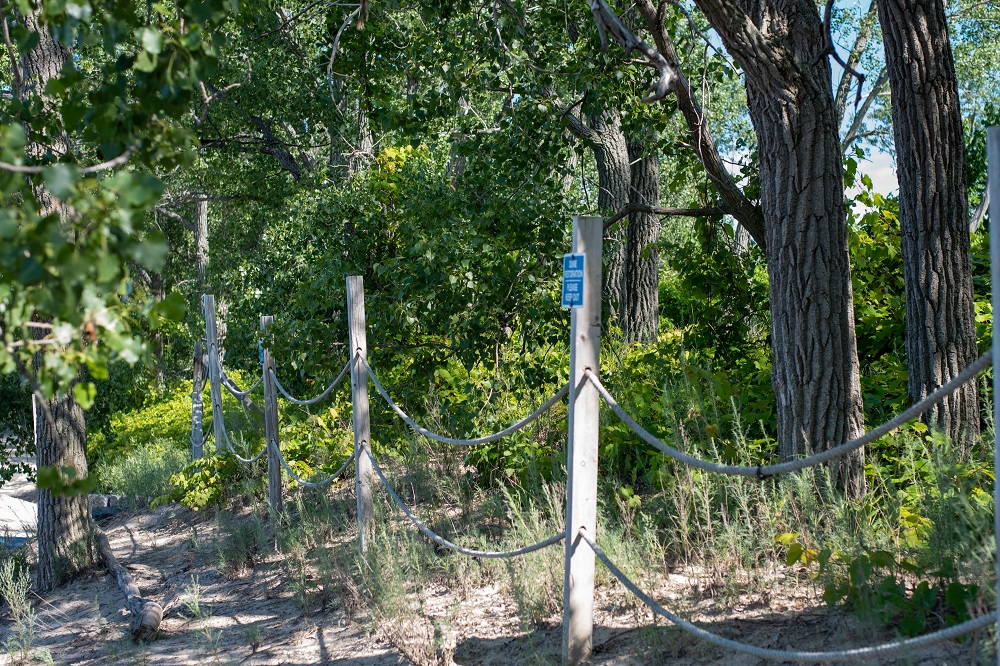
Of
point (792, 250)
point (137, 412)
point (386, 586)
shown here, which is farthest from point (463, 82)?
point (137, 412)

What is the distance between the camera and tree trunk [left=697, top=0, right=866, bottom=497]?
4723 mm

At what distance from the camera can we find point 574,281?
379cm

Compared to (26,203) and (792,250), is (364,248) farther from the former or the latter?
(26,203)

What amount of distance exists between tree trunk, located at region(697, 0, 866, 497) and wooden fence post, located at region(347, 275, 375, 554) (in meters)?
2.68

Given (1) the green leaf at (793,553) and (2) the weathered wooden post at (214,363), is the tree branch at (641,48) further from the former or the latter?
(2) the weathered wooden post at (214,363)

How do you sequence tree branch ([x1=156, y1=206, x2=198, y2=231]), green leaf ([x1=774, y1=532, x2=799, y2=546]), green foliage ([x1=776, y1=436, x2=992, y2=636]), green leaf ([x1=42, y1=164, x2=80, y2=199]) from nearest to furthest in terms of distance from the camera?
green leaf ([x1=42, y1=164, x2=80, y2=199]) → green foliage ([x1=776, y1=436, x2=992, y2=636]) → green leaf ([x1=774, y1=532, x2=799, y2=546]) → tree branch ([x1=156, y1=206, x2=198, y2=231])

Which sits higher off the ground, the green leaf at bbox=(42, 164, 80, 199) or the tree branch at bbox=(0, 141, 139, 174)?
the tree branch at bbox=(0, 141, 139, 174)

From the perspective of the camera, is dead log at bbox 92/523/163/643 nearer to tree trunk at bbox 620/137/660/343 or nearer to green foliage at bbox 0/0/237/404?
green foliage at bbox 0/0/237/404

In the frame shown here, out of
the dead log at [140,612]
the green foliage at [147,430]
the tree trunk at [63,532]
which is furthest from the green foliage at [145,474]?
the dead log at [140,612]

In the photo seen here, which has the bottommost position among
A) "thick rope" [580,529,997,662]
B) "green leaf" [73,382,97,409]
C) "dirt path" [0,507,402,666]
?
"dirt path" [0,507,402,666]

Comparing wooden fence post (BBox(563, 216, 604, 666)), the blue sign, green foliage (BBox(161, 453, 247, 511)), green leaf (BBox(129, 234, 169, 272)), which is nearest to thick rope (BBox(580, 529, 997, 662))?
wooden fence post (BBox(563, 216, 604, 666))

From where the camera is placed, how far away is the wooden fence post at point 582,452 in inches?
151

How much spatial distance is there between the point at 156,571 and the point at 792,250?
5.63 meters

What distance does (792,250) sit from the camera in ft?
15.7
